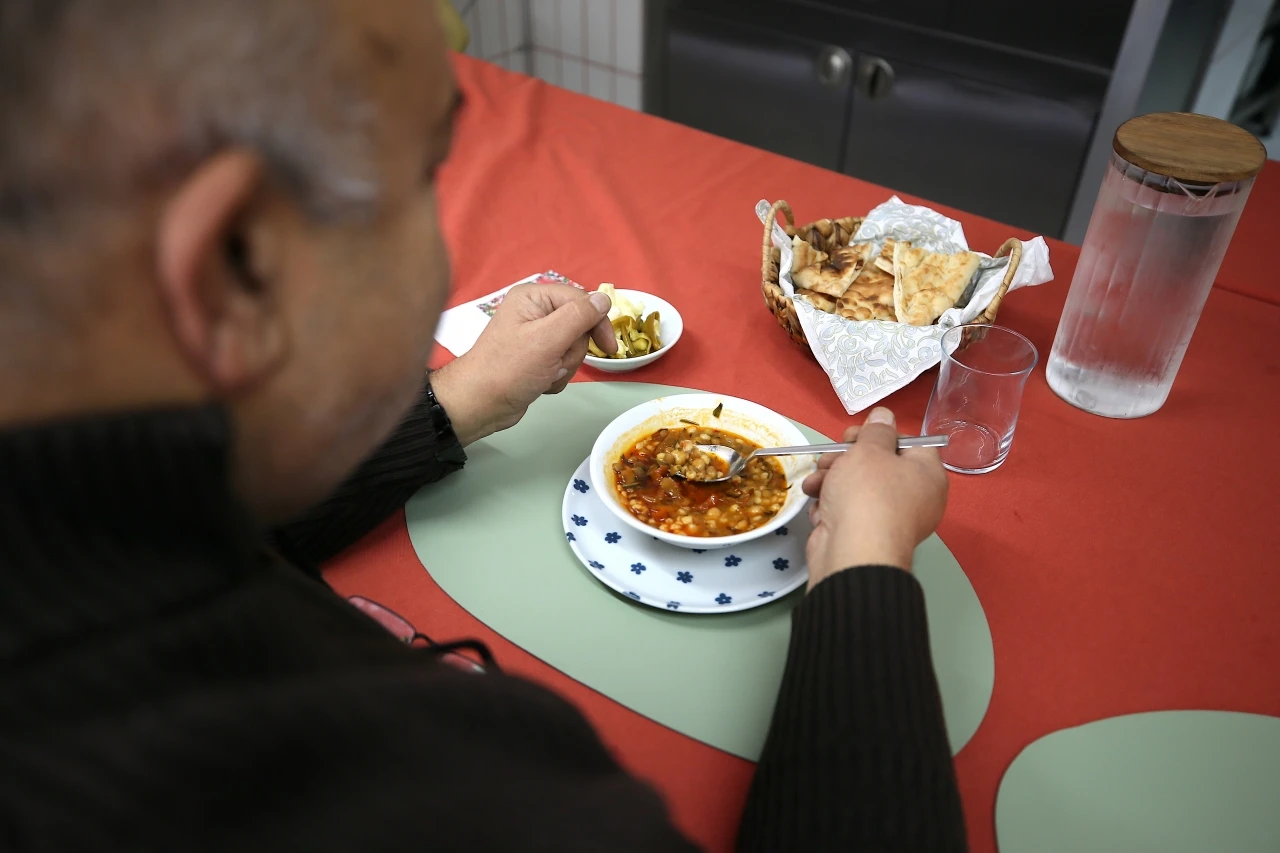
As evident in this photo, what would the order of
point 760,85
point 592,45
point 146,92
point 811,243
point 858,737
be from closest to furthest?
point 146,92 → point 858,737 → point 811,243 → point 760,85 → point 592,45

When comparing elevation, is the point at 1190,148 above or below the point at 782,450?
above

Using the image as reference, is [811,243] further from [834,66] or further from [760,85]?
[760,85]

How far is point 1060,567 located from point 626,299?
27.6 inches

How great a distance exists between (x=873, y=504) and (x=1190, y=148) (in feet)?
1.93

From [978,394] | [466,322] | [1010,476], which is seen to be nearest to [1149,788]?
[1010,476]

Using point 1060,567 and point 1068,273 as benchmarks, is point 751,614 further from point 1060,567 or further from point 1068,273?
point 1068,273

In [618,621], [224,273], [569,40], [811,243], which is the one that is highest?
[224,273]

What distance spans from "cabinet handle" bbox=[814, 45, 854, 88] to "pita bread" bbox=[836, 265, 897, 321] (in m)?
1.80

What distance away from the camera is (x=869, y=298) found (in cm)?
130

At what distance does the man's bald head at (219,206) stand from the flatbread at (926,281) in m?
0.86

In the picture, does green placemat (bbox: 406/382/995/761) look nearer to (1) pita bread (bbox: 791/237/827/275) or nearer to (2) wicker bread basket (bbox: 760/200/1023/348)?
(2) wicker bread basket (bbox: 760/200/1023/348)

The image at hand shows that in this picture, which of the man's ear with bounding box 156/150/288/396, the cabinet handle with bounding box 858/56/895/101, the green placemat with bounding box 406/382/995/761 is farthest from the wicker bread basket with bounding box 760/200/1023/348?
the cabinet handle with bounding box 858/56/895/101

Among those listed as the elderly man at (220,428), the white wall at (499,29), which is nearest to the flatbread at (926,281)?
the elderly man at (220,428)

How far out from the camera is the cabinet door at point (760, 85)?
2949mm
